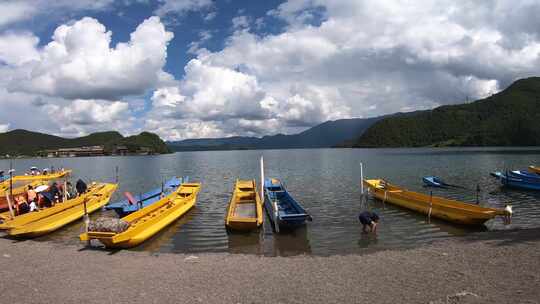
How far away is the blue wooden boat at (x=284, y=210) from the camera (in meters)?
20.7

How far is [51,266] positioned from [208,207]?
18.5 meters

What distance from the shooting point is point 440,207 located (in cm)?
2419

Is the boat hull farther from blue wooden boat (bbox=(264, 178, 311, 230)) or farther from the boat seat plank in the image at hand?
the boat seat plank

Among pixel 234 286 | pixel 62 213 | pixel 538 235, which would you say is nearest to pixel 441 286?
pixel 234 286

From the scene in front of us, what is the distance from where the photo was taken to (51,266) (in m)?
15.0

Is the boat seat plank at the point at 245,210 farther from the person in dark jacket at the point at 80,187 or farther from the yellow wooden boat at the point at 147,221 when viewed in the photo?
the person in dark jacket at the point at 80,187

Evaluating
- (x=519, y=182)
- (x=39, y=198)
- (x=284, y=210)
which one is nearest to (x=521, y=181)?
(x=519, y=182)

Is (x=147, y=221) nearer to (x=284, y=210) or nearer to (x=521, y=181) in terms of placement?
(x=284, y=210)

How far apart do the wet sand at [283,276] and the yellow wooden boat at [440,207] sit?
3.70 meters

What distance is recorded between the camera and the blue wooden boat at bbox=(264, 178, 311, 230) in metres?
20.7

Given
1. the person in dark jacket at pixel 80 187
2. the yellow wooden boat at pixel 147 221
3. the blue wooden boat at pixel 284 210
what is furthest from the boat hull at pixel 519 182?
the person in dark jacket at pixel 80 187

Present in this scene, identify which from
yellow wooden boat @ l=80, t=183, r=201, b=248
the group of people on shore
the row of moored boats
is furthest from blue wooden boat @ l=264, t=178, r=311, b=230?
the group of people on shore

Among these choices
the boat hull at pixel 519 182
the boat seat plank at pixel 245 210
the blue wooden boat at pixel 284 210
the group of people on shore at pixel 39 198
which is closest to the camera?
the blue wooden boat at pixel 284 210

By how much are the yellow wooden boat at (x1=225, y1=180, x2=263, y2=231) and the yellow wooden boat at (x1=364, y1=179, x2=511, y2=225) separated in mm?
12018
